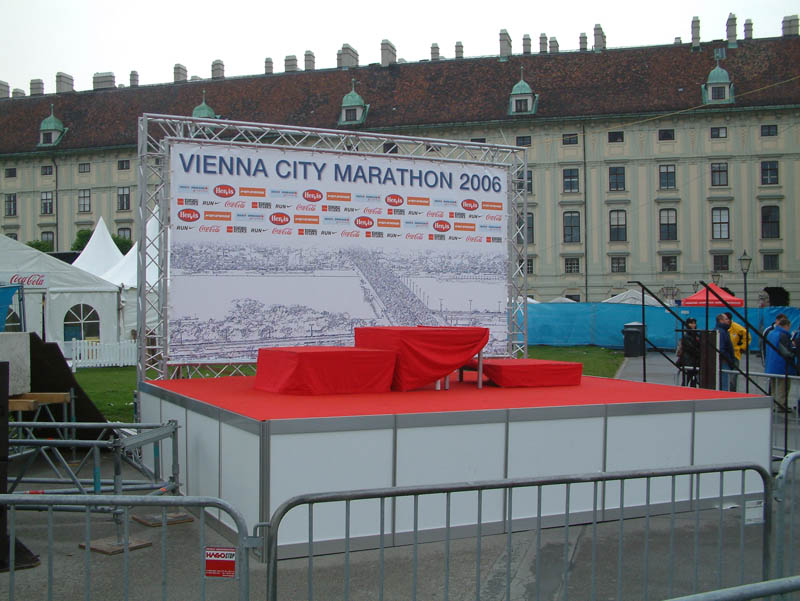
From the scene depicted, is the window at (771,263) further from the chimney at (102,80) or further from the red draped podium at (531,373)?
the chimney at (102,80)

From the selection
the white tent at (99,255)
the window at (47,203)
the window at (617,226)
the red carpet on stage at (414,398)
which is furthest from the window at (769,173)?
the window at (47,203)

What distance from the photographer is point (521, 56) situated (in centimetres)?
6212

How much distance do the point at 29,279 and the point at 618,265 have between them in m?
43.2

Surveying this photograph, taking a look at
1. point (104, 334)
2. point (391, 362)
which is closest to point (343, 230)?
point (391, 362)

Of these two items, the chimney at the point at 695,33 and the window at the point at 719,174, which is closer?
the window at the point at 719,174

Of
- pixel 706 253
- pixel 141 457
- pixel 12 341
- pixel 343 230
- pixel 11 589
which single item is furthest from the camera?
pixel 706 253

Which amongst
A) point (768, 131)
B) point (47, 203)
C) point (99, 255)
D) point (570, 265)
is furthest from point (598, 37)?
point (47, 203)

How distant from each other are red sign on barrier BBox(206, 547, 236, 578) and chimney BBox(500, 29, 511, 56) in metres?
62.6

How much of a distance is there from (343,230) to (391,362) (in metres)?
3.63

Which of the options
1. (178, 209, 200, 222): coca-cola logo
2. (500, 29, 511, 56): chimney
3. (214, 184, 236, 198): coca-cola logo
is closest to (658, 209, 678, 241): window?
(500, 29, 511, 56): chimney

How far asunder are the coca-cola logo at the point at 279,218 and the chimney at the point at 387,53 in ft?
178

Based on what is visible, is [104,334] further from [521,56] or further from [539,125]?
[521,56]

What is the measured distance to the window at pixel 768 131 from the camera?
56031 millimetres

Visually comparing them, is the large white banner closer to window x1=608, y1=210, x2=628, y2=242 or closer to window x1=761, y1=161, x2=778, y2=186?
window x1=608, y1=210, x2=628, y2=242
